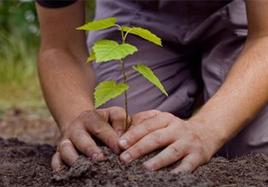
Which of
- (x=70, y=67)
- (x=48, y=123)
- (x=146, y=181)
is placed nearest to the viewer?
(x=146, y=181)

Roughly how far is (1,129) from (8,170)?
2.01m

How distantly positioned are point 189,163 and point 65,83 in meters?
0.61

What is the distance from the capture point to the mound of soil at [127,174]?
1587 mm

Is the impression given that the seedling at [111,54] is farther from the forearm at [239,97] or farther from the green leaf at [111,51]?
the forearm at [239,97]

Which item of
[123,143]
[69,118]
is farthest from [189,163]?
[69,118]

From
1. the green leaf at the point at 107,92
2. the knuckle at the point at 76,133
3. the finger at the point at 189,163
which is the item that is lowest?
the knuckle at the point at 76,133

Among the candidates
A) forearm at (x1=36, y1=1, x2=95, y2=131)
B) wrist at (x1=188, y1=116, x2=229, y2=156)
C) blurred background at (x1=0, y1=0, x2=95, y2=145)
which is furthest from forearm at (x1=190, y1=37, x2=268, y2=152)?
blurred background at (x1=0, y1=0, x2=95, y2=145)

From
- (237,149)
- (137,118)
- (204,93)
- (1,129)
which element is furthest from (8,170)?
(1,129)

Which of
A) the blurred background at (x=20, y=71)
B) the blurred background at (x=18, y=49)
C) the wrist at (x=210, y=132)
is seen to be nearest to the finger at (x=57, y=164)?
the wrist at (x=210, y=132)

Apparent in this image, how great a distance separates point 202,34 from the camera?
96.0 inches

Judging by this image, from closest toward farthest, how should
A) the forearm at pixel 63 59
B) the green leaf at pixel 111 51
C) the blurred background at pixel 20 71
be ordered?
the green leaf at pixel 111 51, the forearm at pixel 63 59, the blurred background at pixel 20 71

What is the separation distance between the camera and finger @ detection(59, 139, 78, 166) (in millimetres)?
1738

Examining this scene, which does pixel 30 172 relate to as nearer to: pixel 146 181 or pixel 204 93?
pixel 146 181

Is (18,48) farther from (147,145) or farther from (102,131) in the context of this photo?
(147,145)
